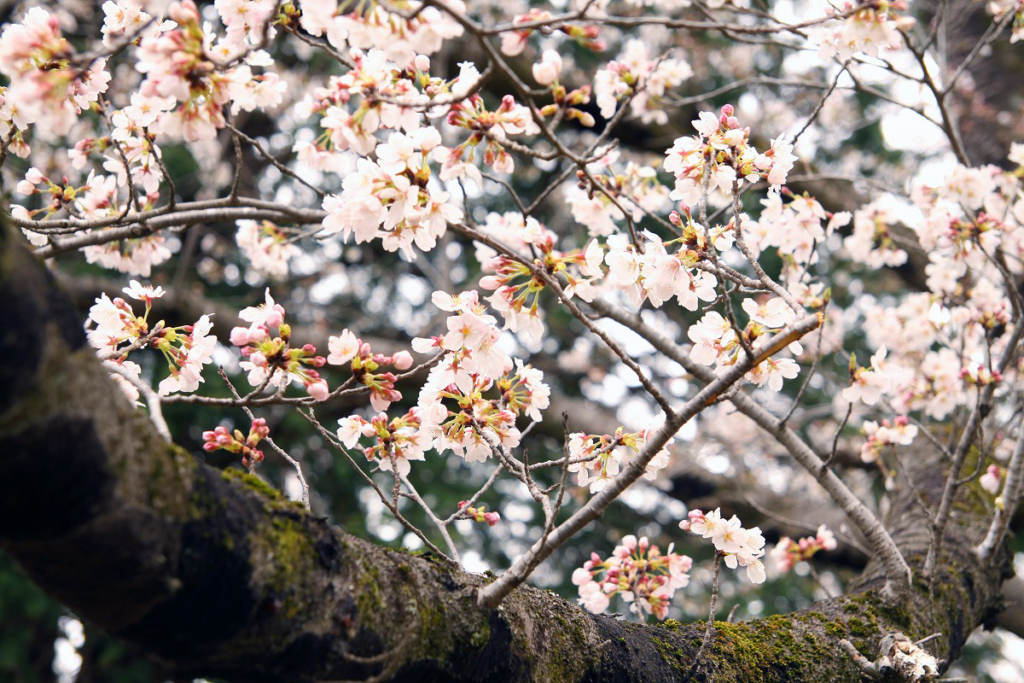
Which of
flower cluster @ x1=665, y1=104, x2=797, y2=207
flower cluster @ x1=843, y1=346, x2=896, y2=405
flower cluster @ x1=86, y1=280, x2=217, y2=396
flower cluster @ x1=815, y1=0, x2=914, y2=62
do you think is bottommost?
flower cluster @ x1=86, y1=280, x2=217, y2=396

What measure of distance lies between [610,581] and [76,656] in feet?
14.8

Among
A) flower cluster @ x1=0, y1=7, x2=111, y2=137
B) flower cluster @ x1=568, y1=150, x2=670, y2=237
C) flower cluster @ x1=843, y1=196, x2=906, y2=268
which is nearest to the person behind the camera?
flower cluster @ x1=0, y1=7, x2=111, y2=137

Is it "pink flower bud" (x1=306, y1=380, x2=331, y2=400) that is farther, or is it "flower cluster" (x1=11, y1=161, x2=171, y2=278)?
"flower cluster" (x1=11, y1=161, x2=171, y2=278)

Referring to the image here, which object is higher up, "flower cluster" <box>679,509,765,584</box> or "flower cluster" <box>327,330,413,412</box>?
"flower cluster" <box>327,330,413,412</box>

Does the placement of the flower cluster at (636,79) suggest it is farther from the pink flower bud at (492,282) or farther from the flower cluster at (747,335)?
the pink flower bud at (492,282)

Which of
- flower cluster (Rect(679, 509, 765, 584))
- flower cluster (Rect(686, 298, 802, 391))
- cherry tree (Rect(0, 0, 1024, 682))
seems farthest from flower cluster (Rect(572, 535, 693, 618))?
flower cluster (Rect(686, 298, 802, 391))

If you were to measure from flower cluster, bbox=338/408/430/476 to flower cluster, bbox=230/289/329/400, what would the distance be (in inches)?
7.6

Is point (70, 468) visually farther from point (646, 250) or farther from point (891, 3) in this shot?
point (891, 3)

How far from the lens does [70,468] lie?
77 centimetres

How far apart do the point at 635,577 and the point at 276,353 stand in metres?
1.19

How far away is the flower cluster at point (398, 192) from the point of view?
122 cm

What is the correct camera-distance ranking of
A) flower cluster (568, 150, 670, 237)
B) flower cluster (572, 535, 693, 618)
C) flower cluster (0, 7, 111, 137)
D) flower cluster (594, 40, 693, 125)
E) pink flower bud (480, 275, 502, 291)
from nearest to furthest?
flower cluster (0, 7, 111, 137), pink flower bud (480, 275, 502, 291), flower cluster (572, 535, 693, 618), flower cluster (594, 40, 693, 125), flower cluster (568, 150, 670, 237)

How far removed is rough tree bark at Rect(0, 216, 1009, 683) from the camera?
77cm

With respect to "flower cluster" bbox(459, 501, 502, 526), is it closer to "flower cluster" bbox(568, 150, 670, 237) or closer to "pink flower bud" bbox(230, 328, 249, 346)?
"pink flower bud" bbox(230, 328, 249, 346)
